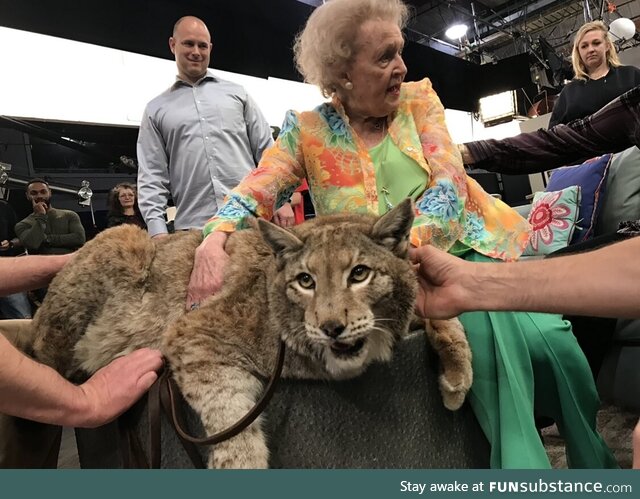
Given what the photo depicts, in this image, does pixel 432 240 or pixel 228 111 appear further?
pixel 228 111

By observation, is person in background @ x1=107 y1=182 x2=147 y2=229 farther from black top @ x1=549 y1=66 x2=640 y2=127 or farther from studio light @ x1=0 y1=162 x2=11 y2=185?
black top @ x1=549 y1=66 x2=640 y2=127

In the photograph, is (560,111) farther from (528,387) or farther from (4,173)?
(4,173)

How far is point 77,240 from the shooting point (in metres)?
3.86

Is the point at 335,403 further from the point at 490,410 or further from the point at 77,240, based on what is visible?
the point at 77,240

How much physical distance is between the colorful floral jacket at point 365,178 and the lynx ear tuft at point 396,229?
0.82ft

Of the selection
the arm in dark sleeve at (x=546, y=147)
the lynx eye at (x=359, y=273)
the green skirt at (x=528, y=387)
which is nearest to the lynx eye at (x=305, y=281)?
the lynx eye at (x=359, y=273)

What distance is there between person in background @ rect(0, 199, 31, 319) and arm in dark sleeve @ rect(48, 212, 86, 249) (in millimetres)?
321

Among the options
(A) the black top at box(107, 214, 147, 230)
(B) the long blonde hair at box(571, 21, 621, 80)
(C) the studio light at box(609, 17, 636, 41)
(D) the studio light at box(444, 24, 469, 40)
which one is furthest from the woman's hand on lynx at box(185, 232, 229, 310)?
(D) the studio light at box(444, 24, 469, 40)

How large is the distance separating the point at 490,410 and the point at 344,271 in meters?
0.63

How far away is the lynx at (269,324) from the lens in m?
1.26

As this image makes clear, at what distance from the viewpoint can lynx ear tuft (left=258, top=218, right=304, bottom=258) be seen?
1354mm

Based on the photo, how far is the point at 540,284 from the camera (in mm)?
1201

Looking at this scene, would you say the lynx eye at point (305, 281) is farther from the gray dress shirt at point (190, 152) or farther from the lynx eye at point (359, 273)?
the gray dress shirt at point (190, 152)
